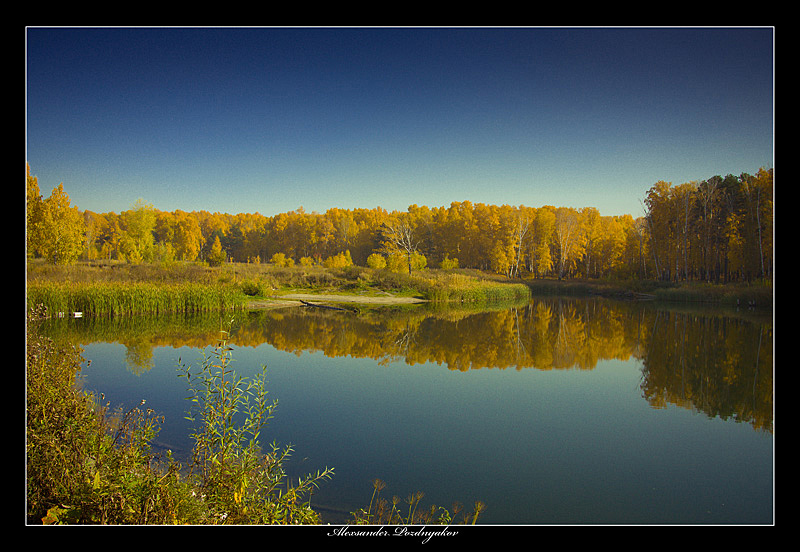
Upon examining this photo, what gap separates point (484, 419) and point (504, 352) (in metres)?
5.35

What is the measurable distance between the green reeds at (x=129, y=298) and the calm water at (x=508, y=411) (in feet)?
4.49

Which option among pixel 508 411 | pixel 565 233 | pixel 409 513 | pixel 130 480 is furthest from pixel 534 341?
pixel 565 233

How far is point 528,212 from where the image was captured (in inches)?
1831

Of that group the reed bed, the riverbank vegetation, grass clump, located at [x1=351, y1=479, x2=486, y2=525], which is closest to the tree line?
the reed bed

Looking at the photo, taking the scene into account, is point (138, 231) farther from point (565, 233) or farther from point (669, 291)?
point (565, 233)

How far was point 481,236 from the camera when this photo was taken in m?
44.3

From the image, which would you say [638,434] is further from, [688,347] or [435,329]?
[435,329]

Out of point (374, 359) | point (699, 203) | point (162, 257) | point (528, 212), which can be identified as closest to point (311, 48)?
point (374, 359)

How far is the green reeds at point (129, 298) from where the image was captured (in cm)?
1459

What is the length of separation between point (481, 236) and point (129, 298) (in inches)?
1299

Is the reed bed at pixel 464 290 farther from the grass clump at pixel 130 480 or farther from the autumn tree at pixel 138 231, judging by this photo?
the grass clump at pixel 130 480

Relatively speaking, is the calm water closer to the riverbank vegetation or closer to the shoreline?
the riverbank vegetation

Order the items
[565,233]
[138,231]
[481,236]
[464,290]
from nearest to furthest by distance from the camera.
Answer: [464,290]
[138,231]
[481,236]
[565,233]
